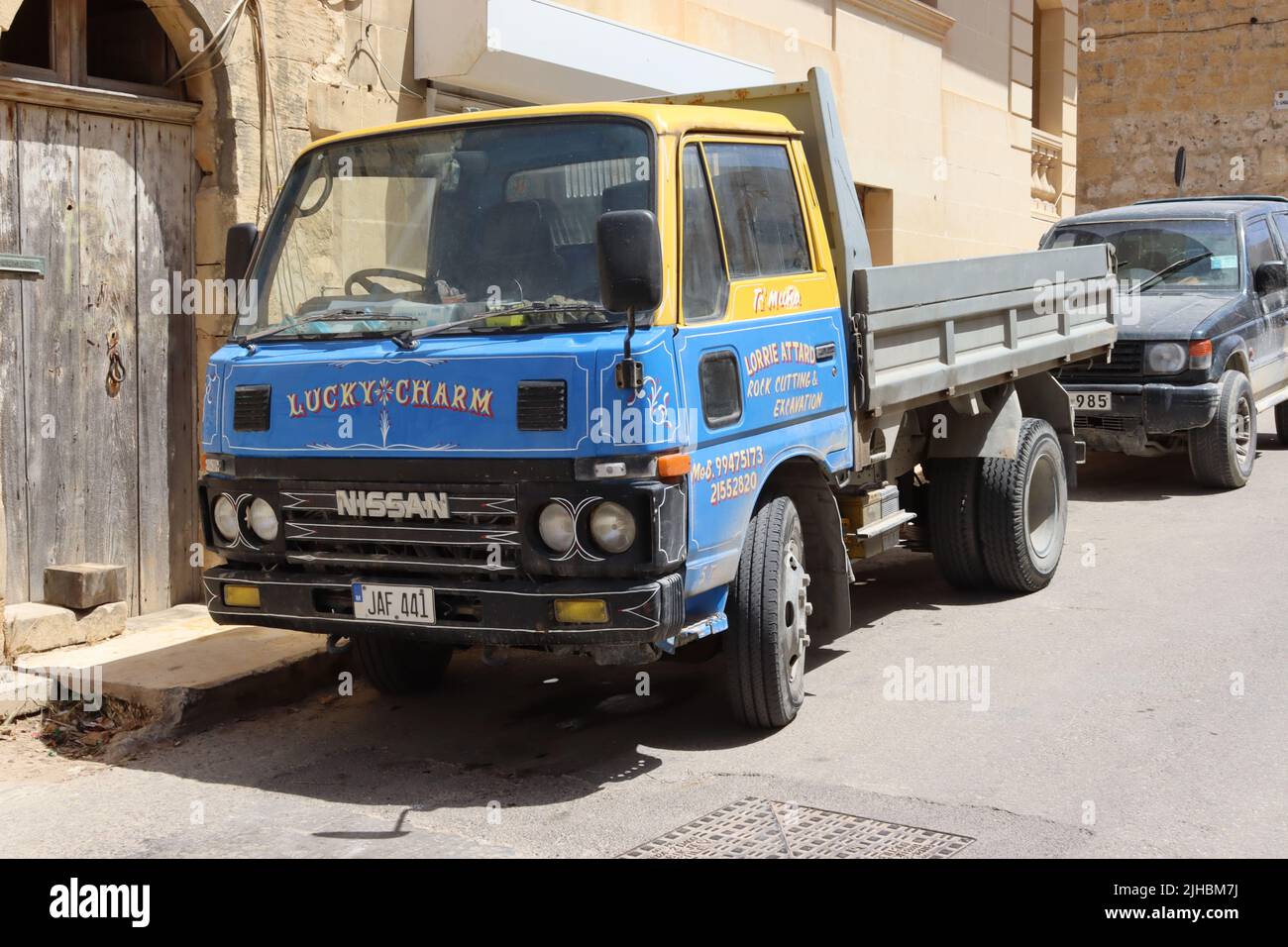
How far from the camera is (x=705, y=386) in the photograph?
5133mm

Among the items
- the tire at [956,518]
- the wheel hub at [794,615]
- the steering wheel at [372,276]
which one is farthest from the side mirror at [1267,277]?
the steering wheel at [372,276]

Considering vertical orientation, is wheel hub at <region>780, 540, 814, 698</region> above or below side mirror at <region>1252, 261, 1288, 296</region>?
below

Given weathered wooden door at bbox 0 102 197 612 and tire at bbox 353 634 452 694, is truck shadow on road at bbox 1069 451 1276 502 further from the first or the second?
weathered wooden door at bbox 0 102 197 612

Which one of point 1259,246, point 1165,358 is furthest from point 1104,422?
point 1259,246

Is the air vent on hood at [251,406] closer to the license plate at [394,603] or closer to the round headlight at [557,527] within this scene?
the license plate at [394,603]

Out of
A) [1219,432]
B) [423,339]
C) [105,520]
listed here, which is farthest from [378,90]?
[1219,432]

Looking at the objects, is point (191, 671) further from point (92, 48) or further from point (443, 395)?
point (92, 48)

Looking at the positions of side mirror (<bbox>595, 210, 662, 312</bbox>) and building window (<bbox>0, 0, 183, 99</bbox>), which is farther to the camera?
building window (<bbox>0, 0, 183, 99</bbox>)

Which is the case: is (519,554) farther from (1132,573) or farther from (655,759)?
(1132,573)

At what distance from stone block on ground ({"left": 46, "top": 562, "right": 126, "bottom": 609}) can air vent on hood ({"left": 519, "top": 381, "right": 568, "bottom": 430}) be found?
3.44m

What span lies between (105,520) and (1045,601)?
5172 mm

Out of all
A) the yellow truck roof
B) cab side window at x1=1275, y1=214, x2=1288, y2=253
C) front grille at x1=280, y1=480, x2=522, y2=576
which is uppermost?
cab side window at x1=1275, y1=214, x2=1288, y2=253

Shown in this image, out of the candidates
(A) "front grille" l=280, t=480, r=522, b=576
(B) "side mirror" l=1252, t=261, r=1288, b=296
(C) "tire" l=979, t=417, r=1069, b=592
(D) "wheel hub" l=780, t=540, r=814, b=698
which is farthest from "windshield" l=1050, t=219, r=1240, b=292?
(A) "front grille" l=280, t=480, r=522, b=576

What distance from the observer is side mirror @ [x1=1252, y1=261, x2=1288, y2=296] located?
1173 cm
